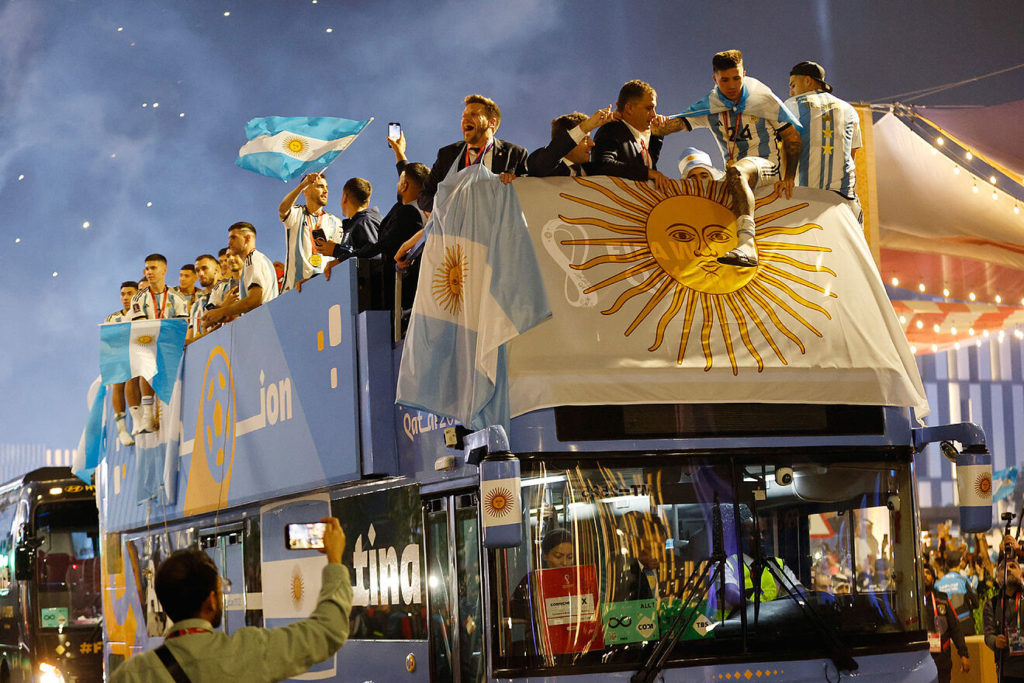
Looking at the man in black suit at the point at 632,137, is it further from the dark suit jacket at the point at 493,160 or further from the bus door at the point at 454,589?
the bus door at the point at 454,589

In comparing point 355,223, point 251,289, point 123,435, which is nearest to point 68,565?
point 123,435

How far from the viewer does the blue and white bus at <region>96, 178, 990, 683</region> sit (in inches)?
218

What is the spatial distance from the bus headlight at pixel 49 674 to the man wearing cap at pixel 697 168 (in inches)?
412

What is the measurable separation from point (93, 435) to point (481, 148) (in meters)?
7.05

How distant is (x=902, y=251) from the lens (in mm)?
18922

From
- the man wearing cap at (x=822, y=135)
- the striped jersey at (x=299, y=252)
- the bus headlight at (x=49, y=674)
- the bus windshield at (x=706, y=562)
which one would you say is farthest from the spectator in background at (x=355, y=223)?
the bus headlight at (x=49, y=674)

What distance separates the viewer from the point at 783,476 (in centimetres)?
591

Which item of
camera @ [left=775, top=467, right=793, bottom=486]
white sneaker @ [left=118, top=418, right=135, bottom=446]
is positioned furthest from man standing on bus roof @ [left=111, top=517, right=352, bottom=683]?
white sneaker @ [left=118, top=418, right=135, bottom=446]

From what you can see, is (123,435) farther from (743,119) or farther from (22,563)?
Result: (743,119)

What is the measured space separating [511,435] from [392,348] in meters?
1.20

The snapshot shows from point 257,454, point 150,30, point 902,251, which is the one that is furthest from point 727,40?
point 257,454

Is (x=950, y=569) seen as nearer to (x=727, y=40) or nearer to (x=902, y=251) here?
(x=902, y=251)

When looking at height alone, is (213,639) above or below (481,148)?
below

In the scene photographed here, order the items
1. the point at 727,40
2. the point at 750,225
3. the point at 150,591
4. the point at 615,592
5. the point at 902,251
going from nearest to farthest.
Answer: the point at 615,592, the point at 750,225, the point at 150,591, the point at 902,251, the point at 727,40
